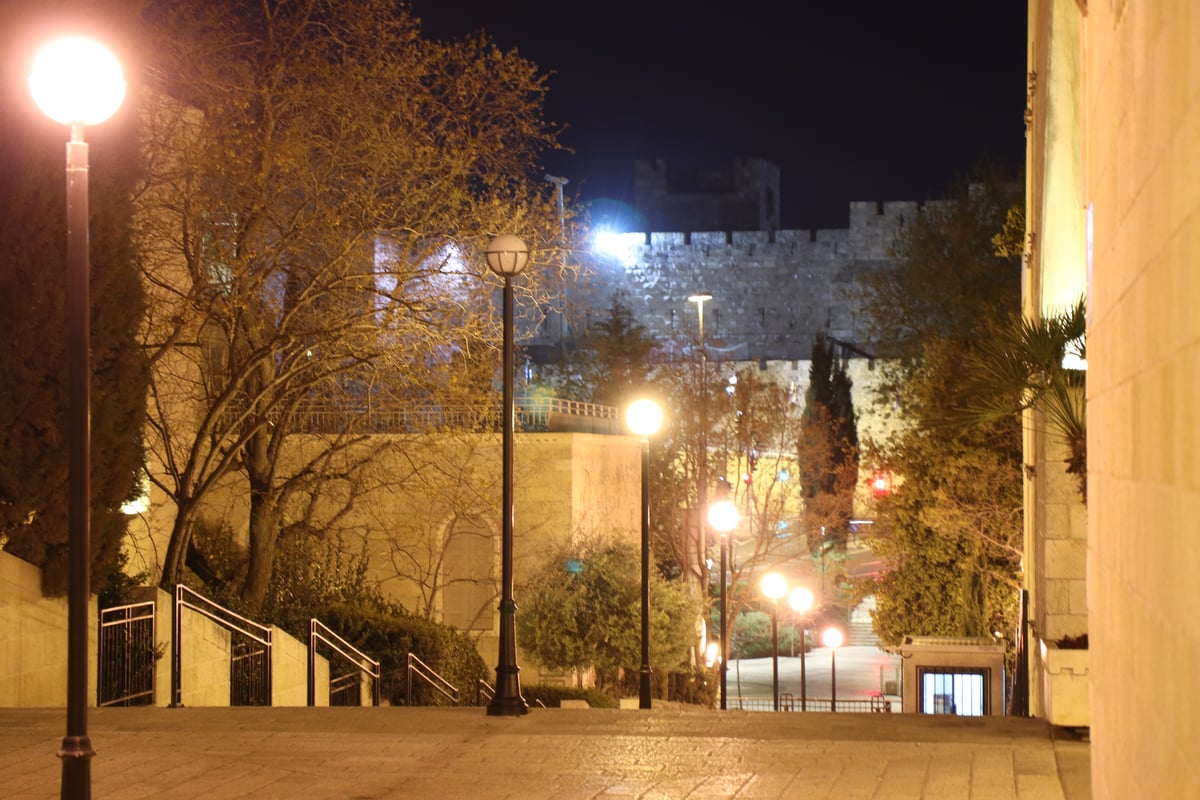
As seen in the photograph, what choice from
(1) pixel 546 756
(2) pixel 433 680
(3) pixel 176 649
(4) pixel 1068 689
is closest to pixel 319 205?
(3) pixel 176 649

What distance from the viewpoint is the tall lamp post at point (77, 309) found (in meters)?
6.11

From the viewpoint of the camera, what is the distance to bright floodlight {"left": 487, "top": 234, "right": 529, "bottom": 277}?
36.2 ft

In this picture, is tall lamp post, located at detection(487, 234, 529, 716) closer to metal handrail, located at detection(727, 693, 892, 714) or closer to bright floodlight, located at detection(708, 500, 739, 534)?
bright floodlight, located at detection(708, 500, 739, 534)

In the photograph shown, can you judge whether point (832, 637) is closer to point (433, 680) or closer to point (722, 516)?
point (722, 516)

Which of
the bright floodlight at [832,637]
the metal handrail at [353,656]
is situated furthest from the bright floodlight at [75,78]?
the bright floodlight at [832,637]

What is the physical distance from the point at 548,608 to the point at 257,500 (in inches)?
219

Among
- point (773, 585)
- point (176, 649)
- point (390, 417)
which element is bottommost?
point (773, 585)

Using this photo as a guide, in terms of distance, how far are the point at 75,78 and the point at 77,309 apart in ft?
3.27

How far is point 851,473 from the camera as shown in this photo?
1631 inches

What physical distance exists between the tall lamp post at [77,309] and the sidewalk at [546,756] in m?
1.16

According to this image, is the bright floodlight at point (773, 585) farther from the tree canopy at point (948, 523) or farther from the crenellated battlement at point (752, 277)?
the crenellated battlement at point (752, 277)

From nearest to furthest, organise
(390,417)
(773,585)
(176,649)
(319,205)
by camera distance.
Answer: (176,649), (319,205), (390,417), (773,585)

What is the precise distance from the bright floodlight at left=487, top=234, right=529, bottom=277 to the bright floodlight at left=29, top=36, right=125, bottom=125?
495 centimetres

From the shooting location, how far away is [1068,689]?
8594 millimetres
